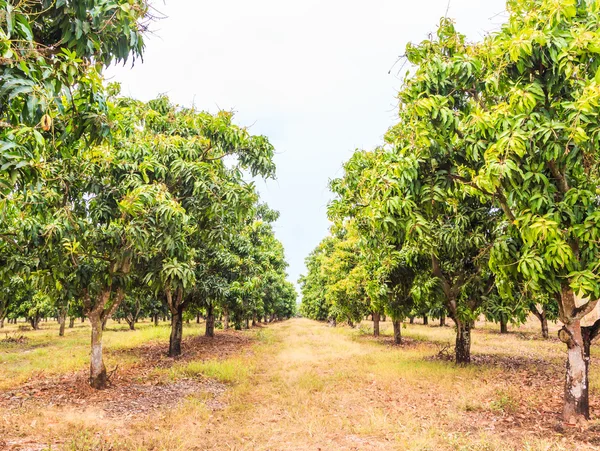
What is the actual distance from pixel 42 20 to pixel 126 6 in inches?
58.9

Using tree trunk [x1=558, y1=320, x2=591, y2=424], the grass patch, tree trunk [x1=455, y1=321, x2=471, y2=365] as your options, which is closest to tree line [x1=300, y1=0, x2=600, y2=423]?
tree trunk [x1=558, y1=320, x2=591, y2=424]

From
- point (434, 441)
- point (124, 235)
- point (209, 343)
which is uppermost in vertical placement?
point (124, 235)

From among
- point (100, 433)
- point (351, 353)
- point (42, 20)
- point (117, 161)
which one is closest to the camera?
point (42, 20)

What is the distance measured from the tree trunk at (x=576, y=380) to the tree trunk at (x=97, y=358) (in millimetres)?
12924

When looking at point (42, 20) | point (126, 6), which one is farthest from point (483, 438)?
point (42, 20)

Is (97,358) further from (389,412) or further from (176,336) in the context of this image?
(389,412)

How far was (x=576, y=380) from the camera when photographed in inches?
326

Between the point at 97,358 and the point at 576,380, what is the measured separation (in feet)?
43.8

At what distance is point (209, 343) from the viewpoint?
84.6 feet

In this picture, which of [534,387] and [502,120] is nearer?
[502,120]

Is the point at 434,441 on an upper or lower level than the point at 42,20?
lower

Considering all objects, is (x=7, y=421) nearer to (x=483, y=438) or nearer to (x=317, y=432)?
(x=317, y=432)

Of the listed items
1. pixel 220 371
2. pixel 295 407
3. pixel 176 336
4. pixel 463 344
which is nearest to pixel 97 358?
pixel 220 371

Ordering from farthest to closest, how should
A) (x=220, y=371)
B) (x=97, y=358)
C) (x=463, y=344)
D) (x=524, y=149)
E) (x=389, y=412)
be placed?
1. (x=463, y=344)
2. (x=220, y=371)
3. (x=97, y=358)
4. (x=389, y=412)
5. (x=524, y=149)
